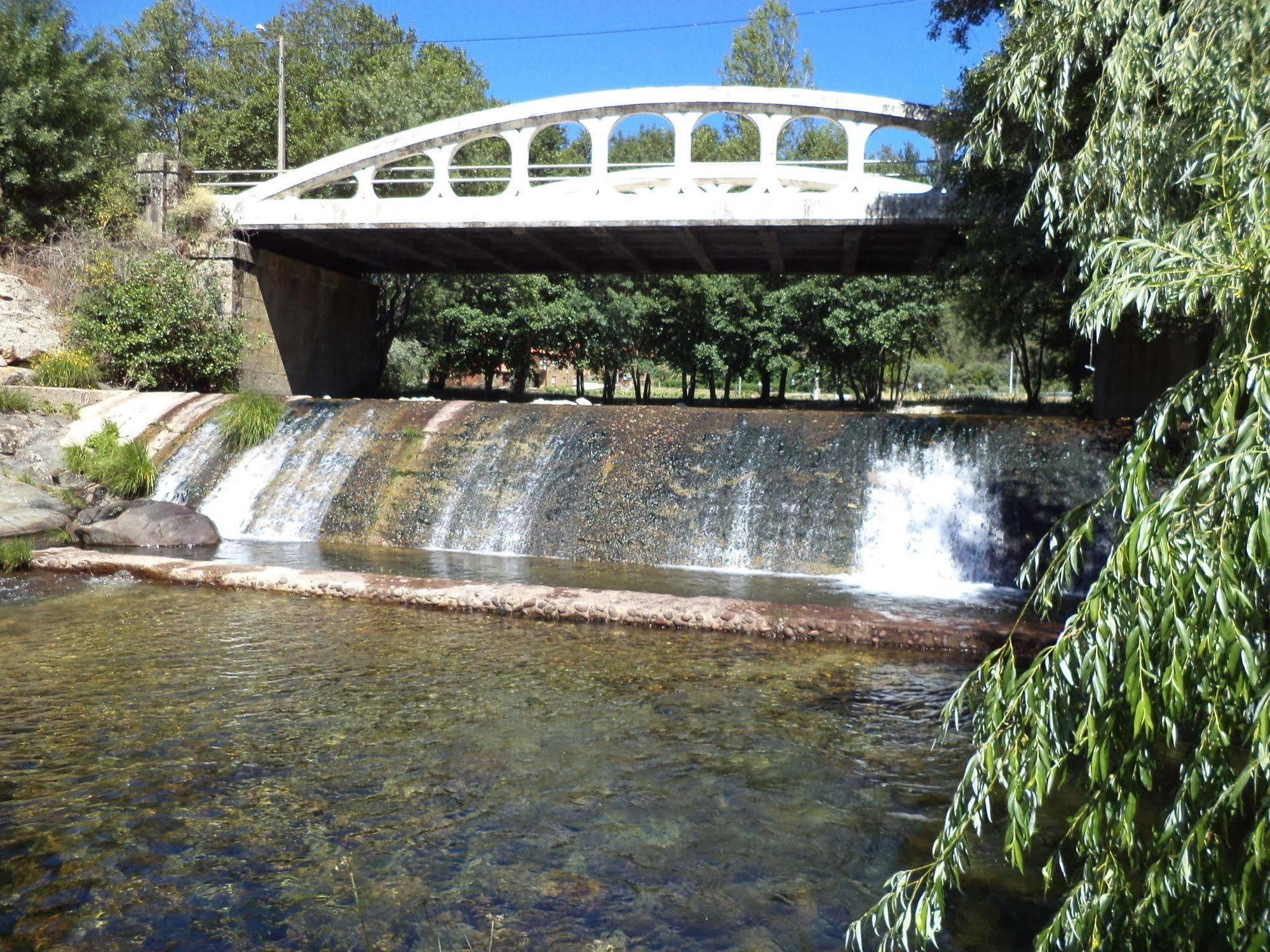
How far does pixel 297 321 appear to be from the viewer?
2183cm

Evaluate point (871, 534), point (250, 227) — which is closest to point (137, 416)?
point (250, 227)

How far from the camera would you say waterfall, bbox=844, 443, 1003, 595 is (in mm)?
11414

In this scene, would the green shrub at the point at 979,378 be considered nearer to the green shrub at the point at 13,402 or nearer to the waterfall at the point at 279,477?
the waterfall at the point at 279,477

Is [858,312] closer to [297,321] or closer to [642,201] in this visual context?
[642,201]

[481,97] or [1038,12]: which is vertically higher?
[481,97]

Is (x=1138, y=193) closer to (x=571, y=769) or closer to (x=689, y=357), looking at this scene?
(x=571, y=769)

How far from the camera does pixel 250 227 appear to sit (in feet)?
63.3

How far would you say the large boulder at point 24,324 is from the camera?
59.0 feet

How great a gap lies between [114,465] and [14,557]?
15.6ft

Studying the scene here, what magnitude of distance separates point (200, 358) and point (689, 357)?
17818 millimetres

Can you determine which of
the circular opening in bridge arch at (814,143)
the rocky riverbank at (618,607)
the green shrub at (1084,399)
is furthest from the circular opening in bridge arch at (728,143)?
the rocky riverbank at (618,607)

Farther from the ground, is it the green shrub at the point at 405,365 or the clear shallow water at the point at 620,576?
the green shrub at the point at 405,365

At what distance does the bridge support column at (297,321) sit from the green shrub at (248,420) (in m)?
4.21

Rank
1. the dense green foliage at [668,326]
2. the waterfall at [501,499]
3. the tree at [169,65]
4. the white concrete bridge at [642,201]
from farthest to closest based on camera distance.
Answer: the tree at [169,65] < the dense green foliage at [668,326] < the white concrete bridge at [642,201] < the waterfall at [501,499]
